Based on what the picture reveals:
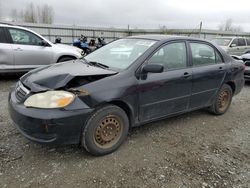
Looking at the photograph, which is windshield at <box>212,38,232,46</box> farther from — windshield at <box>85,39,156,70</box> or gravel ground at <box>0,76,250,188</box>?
windshield at <box>85,39,156,70</box>

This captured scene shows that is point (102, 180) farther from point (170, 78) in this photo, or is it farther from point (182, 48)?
point (182, 48)

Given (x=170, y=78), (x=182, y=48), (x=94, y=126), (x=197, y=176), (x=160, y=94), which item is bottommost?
(x=197, y=176)

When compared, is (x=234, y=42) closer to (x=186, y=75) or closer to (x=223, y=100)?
(x=223, y=100)

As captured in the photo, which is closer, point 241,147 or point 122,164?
point 122,164

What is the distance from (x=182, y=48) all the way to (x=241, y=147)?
1807mm

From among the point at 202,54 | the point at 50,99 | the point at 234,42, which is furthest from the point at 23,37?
the point at 234,42

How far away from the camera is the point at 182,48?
3.64 m

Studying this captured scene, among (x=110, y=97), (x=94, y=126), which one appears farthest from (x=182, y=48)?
(x=94, y=126)

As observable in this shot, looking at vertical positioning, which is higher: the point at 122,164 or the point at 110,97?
the point at 110,97

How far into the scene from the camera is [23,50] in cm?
622

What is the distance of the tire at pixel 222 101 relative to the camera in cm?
435

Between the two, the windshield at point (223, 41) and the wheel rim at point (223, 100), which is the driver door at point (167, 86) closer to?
the wheel rim at point (223, 100)

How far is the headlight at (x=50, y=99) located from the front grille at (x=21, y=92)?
19 cm

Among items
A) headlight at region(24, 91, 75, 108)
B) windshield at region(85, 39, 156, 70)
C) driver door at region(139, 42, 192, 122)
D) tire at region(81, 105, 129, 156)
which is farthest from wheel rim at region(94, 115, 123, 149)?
windshield at region(85, 39, 156, 70)
